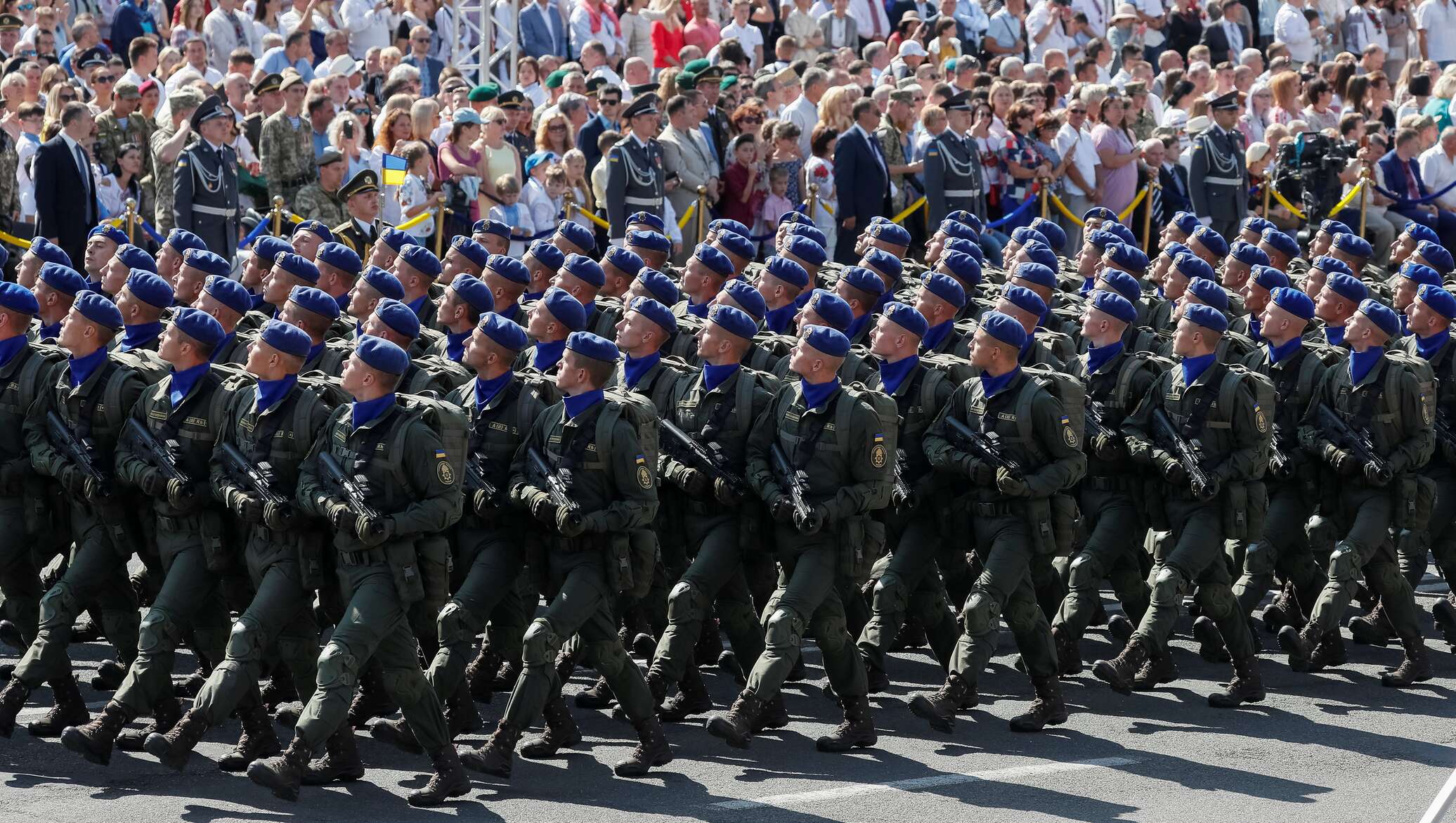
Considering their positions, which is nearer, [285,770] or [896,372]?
[285,770]

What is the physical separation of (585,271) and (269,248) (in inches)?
73.0

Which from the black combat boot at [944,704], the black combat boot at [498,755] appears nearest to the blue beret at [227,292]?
the black combat boot at [498,755]

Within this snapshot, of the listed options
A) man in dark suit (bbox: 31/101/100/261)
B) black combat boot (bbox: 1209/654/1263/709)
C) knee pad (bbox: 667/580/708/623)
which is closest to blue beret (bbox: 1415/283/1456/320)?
black combat boot (bbox: 1209/654/1263/709)

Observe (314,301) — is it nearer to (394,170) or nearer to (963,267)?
(963,267)

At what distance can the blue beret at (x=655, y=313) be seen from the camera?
1018 centimetres

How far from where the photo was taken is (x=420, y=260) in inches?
472

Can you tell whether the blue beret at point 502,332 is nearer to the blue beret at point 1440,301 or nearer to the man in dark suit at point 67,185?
the blue beret at point 1440,301

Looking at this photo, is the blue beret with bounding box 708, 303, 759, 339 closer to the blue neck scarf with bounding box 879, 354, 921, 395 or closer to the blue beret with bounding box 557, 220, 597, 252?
the blue neck scarf with bounding box 879, 354, 921, 395

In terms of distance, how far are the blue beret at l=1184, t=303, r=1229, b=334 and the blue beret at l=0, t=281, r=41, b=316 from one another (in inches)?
202

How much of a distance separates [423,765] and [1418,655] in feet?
15.9

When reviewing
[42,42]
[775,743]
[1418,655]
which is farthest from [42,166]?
[1418,655]

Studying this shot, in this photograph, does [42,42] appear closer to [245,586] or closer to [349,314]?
[349,314]

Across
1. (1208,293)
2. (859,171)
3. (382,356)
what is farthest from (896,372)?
(859,171)

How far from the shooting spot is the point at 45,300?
413 inches
